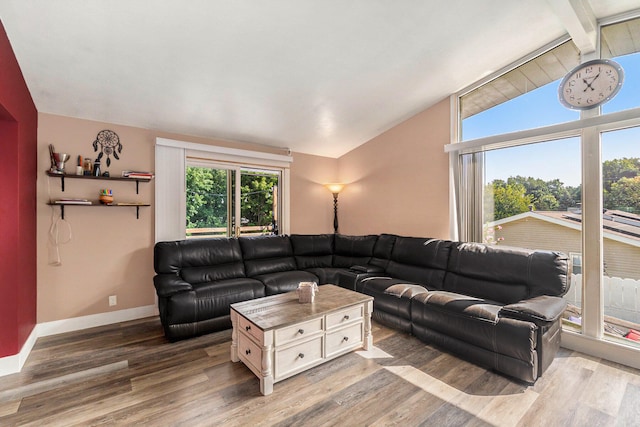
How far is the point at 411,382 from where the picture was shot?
2125mm

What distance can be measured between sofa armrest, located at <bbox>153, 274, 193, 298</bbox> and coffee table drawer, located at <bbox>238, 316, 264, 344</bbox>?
911mm

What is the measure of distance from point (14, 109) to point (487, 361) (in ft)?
13.9

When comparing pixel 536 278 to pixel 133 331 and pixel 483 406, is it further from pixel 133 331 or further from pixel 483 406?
pixel 133 331

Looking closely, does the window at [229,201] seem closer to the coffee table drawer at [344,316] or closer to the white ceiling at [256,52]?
the white ceiling at [256,52]

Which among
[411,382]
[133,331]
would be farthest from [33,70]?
[411,382]

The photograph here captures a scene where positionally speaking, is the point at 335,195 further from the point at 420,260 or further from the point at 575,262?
the point at 575,262

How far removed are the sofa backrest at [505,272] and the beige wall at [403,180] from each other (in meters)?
0.62

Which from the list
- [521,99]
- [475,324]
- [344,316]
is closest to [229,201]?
[344,316]

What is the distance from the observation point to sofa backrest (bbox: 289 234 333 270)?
435 cm

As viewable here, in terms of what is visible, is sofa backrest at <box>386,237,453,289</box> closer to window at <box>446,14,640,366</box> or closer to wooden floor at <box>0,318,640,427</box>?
window at <box>446,14,640,366</box>

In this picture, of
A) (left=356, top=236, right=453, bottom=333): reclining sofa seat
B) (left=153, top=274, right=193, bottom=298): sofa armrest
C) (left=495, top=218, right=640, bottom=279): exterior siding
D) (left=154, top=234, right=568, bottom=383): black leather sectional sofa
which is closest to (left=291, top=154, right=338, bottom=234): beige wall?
(left=154, top=234, right=568, bottom=383): black leather sectional sofa

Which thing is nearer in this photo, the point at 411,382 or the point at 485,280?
the point at 411,382

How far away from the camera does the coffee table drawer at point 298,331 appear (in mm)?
2062

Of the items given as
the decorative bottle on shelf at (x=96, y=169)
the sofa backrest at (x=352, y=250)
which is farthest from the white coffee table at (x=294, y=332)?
the decorative bottle on shelf at (x=96, y=169)
